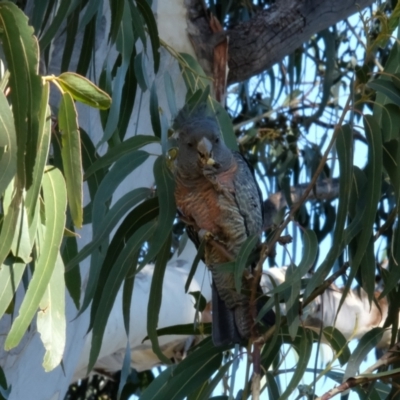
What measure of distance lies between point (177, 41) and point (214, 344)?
988 mm

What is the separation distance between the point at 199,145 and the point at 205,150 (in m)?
0.02

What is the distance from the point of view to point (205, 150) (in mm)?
1728

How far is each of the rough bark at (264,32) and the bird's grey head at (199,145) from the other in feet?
1.87

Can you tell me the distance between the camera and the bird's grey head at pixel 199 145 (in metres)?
1.73

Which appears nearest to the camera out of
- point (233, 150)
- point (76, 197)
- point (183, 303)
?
point (76, 197)

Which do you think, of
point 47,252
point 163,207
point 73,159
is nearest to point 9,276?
point 47,252

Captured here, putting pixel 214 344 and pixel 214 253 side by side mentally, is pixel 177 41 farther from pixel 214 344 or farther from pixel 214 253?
pixel 214 344

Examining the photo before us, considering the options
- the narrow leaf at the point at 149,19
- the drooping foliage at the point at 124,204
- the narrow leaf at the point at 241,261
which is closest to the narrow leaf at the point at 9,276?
the drooping foliage at the point at 124,204

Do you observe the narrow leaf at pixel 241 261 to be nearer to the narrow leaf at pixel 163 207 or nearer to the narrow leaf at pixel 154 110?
the narrow leaf at pixel 163 207

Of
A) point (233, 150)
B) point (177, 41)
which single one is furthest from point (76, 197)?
point (177, 41)

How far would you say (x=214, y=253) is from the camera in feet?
5.69

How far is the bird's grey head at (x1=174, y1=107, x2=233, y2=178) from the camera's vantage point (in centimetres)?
173

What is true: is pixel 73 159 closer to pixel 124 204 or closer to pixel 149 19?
pixel 124 204

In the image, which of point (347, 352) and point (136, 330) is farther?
point (136, 330)
